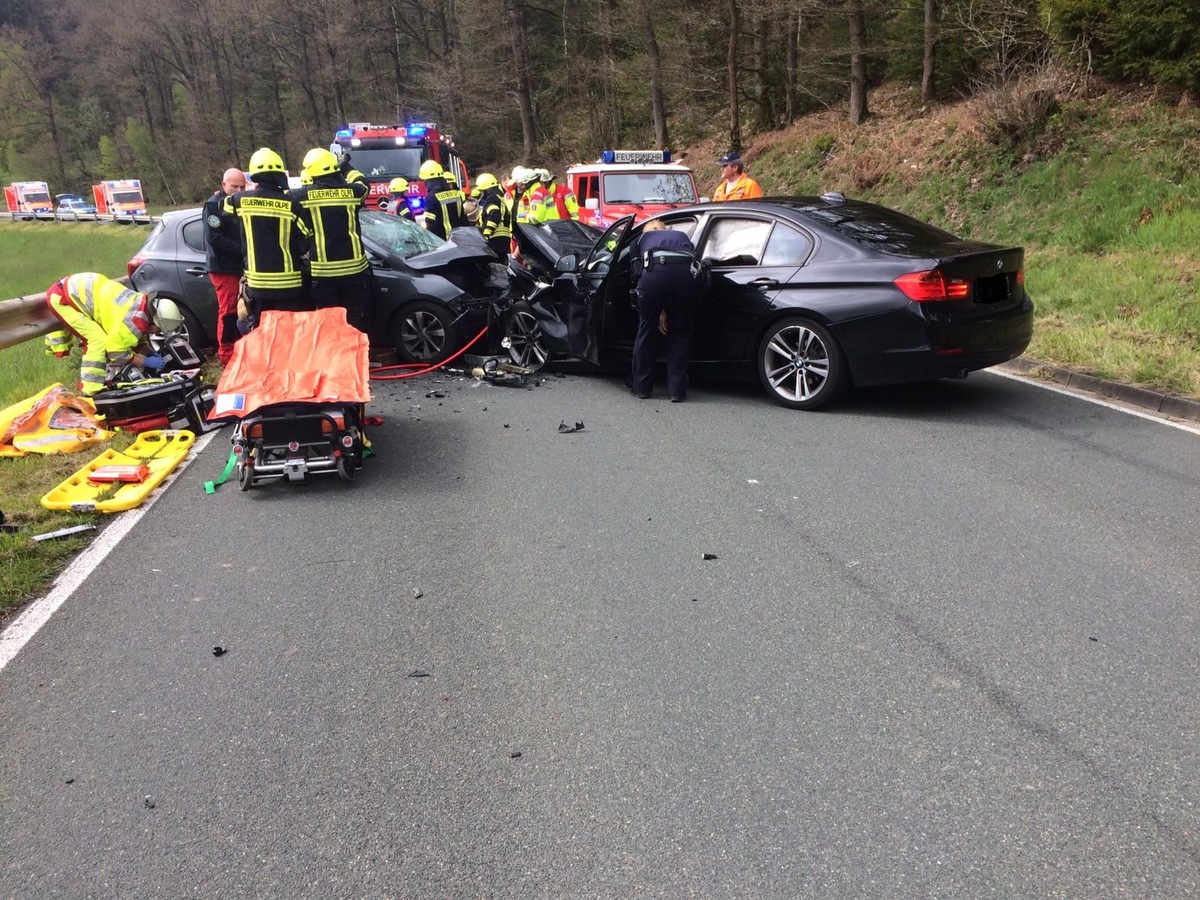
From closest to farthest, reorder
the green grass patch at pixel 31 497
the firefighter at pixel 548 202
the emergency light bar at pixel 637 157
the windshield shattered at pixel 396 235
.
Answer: the green grass patch at pixel 31 497
the windshield shattered at pixel 396 235
the firefighter at pixel 548 202
the emergency light bar at pixel 637 157

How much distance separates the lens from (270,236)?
6977 mm

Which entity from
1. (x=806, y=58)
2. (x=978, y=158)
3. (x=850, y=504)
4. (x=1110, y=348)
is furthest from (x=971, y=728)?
(x=806, y=58)

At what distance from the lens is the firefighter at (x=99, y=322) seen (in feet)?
22.7

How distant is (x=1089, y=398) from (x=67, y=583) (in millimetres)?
7302

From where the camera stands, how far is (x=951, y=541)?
4.45 metres

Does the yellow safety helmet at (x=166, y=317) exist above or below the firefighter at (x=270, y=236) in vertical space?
below

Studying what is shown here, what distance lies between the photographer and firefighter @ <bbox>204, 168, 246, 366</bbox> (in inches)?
313

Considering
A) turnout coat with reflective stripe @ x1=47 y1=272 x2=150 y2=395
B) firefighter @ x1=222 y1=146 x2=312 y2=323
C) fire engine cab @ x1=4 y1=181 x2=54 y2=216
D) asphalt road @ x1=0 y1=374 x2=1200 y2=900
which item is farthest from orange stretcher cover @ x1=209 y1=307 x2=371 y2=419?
fire engine cab @ x1=4 y1=181 x2=54 y2=216

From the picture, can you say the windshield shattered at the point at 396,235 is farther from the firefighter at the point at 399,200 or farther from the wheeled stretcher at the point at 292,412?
the firefighter at the point at 399,200

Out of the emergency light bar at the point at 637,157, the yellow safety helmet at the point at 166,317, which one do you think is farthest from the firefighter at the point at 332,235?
the emergency light bar at the point at 637,157

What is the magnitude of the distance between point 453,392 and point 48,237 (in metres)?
50.1

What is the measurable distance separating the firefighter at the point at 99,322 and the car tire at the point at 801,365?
16.7 feet

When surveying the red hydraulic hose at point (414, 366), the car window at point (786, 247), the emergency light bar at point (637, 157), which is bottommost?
the red hydraulic hose at point (414, 366)

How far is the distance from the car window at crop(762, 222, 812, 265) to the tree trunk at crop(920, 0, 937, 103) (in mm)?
12712
